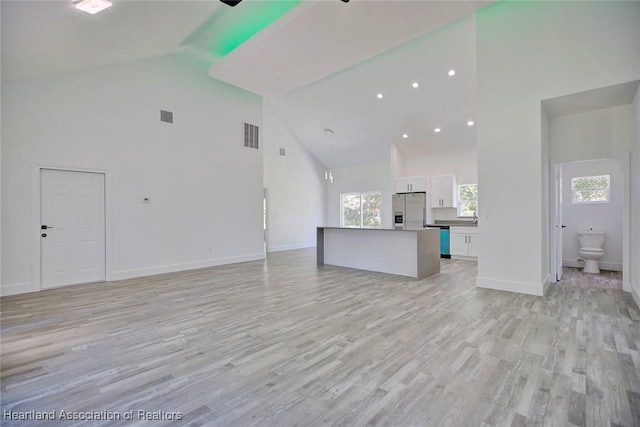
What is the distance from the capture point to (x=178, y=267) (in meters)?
6.12

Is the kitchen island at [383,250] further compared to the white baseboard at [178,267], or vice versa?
the white baseboard at [178,267]

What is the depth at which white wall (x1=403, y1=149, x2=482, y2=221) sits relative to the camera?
7867 mm

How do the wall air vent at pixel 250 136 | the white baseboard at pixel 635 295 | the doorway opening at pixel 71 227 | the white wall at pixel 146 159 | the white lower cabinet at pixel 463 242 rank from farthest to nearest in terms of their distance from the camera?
the wall air vent at pixel 250 136 < the white lower cabinet at pixel 463 242 < the doorway opening at pixel 71 227 < the white wall at pixel 146 159 < the white baseboard at pixel 635 295

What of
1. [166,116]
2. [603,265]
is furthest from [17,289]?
[603,265]

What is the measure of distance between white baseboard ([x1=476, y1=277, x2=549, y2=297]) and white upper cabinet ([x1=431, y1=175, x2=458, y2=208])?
356 centimetres

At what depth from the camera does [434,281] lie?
5.02 m

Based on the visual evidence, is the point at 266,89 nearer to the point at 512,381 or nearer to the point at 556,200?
the point at 556,200

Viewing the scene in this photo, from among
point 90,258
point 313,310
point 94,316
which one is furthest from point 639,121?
point 90,258

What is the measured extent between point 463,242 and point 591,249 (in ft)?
7.73

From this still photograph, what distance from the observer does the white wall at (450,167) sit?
25.8 ft

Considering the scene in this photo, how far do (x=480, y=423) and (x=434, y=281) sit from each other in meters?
3.56

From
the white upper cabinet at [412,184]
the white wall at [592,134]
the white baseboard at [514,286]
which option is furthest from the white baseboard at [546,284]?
the white upper cabinet at [412,184]

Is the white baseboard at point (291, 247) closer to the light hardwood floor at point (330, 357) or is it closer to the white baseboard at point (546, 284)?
the light hardwood floor at point (330, 357)

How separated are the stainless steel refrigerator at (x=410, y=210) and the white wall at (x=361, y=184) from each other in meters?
0.42
